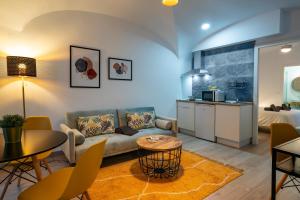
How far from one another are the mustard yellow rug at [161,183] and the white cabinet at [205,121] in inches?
49.3

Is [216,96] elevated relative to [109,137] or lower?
elevated

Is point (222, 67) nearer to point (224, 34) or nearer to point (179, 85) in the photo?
point (224, 34)

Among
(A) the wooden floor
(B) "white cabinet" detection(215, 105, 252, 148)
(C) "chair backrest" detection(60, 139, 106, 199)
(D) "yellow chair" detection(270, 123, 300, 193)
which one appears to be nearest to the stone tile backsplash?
(B) "white cabinet" detection(215, 105, 252, 148)

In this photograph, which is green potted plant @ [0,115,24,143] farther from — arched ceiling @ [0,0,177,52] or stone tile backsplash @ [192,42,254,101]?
stone tile backsplash @ [192,42,254,101]

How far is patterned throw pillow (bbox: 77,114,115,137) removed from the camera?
2961 millimetres

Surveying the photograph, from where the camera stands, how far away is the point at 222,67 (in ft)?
14.8

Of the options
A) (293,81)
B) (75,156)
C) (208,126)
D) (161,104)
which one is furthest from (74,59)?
(293,81)

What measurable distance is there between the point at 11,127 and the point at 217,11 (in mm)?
3763

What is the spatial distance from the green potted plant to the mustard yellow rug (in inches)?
40.1

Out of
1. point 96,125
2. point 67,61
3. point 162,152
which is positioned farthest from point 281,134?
point 67,61

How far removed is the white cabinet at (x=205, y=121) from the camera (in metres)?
4.00

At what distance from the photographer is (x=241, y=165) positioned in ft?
9.18

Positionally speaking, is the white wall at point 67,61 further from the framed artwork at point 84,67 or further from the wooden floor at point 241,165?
the wooden floor at point 241,165

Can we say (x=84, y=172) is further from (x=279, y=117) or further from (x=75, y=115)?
(x=279, y=117)
